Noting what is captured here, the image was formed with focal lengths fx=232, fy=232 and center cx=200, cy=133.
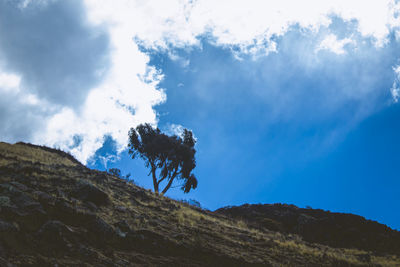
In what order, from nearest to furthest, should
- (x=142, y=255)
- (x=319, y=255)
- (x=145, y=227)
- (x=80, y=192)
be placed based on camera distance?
(x=142, y=255), (x=145, y=227), (x=80, y=192), (x=319, y=255)

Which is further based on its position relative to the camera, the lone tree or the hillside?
the lone tree

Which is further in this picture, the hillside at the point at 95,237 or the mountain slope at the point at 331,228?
the mountain slope at the point at 331,228

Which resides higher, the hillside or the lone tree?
the lone tree

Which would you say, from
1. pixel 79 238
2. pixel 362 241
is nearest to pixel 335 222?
pixel 362 241

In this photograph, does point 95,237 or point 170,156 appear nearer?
point 95,237

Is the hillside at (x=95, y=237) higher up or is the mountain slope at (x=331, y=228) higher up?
the mountain slope at (x=331, y=228)

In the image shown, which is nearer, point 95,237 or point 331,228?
point 95,237

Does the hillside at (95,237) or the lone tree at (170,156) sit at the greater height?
the lone tree at (170,156)

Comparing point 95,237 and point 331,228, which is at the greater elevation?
point 331,228

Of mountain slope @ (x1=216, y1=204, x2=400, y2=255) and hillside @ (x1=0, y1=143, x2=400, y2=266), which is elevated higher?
mountain slope @ (x1=216, y1=204, x2=400, y2=255)

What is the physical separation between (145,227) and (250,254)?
5652 mm

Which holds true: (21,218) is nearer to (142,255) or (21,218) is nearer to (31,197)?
(31,197)

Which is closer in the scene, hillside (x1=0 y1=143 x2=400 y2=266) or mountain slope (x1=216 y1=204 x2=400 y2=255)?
hillside (x1=0 y1=143 x2=400 y2=266)

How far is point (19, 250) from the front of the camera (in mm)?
6934
